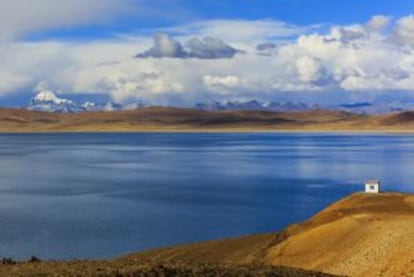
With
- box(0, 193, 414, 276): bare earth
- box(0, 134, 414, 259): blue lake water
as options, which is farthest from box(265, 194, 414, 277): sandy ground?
box(0, 134, 414, 259): blue lake water

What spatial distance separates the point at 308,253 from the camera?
32.5m

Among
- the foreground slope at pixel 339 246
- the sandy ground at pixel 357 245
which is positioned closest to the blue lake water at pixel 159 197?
the foreground slope at pixel 339 246

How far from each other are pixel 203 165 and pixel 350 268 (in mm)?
83531

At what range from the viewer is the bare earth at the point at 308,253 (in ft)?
58.6

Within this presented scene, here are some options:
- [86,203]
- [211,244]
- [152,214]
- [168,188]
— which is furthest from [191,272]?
[168,188]

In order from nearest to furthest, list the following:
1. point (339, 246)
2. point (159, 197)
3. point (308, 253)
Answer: point (339, 246), point (308, 253), point (159, 197)

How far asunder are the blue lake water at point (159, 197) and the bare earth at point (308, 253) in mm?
7414

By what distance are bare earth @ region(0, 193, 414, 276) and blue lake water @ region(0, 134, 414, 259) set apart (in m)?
7.41

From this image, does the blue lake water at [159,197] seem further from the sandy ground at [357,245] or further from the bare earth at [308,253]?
the sandy ground at [357,245]

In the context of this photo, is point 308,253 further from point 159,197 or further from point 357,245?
point 159,197

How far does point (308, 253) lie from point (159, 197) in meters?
37.4

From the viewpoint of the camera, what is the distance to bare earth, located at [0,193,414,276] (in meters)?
17.9

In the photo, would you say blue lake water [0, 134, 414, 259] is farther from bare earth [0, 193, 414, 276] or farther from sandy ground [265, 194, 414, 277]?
sandy ground [265, 194, 414, 277]

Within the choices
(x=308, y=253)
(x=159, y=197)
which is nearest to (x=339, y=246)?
(x=308, y=253)
